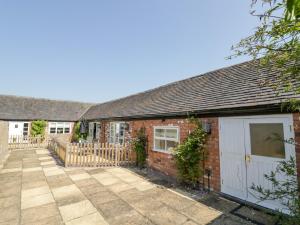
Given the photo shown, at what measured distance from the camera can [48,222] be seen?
14.8ft

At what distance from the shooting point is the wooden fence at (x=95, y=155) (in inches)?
409

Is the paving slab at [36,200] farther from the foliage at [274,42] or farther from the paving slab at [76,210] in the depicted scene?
the foliage at [274,42]

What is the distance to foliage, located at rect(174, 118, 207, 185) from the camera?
6906mm

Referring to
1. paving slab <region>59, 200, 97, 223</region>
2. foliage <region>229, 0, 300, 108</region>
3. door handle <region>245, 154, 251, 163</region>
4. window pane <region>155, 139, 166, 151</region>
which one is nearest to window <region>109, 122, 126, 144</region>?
window pane <region>155, 139, 166, 151</region>

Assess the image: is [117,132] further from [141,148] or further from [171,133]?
[171,133]

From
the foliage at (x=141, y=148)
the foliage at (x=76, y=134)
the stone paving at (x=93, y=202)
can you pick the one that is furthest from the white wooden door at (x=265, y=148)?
the foliage at (x=76, y=134)

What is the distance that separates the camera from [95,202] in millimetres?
5656

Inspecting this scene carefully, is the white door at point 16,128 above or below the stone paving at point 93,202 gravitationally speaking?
above

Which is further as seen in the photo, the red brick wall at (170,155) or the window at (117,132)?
the window at (117,132)

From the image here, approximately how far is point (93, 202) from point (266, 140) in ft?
17.9

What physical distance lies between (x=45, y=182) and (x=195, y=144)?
6.40 meters

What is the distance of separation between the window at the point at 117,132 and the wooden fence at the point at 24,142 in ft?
31.7

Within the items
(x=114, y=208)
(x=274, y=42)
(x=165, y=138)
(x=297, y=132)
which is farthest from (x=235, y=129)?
(x=114, y=208)

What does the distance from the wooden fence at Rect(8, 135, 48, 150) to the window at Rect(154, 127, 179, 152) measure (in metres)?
15.9
